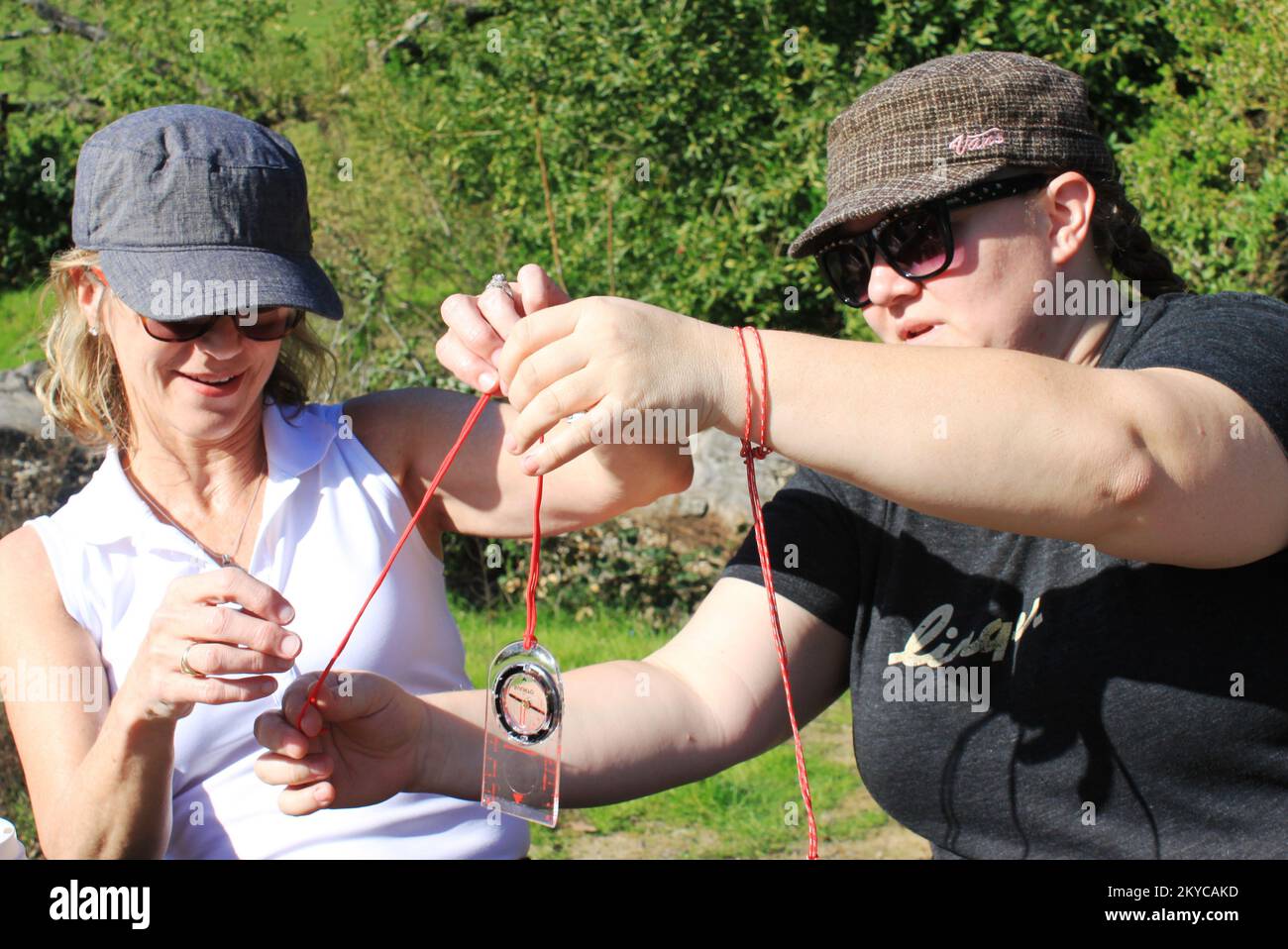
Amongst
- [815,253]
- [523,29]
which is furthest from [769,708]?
[523,29]

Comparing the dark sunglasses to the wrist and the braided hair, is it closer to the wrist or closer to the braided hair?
the braided hair

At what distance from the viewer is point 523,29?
24.2 ft

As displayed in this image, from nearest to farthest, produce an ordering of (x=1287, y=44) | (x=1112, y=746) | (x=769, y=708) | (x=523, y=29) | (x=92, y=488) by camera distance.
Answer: (x=1112, y=746) < (x=769, y=708) < (x=92, y=488) < (x=1287, y=44) < (x=523, y=29)

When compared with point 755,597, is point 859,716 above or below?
below

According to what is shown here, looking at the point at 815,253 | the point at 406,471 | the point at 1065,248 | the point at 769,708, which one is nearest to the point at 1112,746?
the point at 769,708

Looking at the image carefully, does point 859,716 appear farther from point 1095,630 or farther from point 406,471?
point 406,471

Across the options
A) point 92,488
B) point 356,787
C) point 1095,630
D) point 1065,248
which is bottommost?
point 356,787

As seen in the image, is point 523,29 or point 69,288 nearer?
point 69,288

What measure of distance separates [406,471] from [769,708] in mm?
902

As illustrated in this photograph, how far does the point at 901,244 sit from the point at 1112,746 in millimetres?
836

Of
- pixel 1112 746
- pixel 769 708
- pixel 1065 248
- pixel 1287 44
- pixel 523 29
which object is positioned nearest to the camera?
pixel 1112 746

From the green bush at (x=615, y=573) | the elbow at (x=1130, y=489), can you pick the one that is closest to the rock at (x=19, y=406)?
the green bush at (x=615, y=573)

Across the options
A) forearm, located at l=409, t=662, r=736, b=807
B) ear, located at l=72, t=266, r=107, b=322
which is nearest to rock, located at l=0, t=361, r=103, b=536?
ear, located at l=72, t=266, r=107, b=322

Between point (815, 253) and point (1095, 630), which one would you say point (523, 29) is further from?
point (1095, 630)
